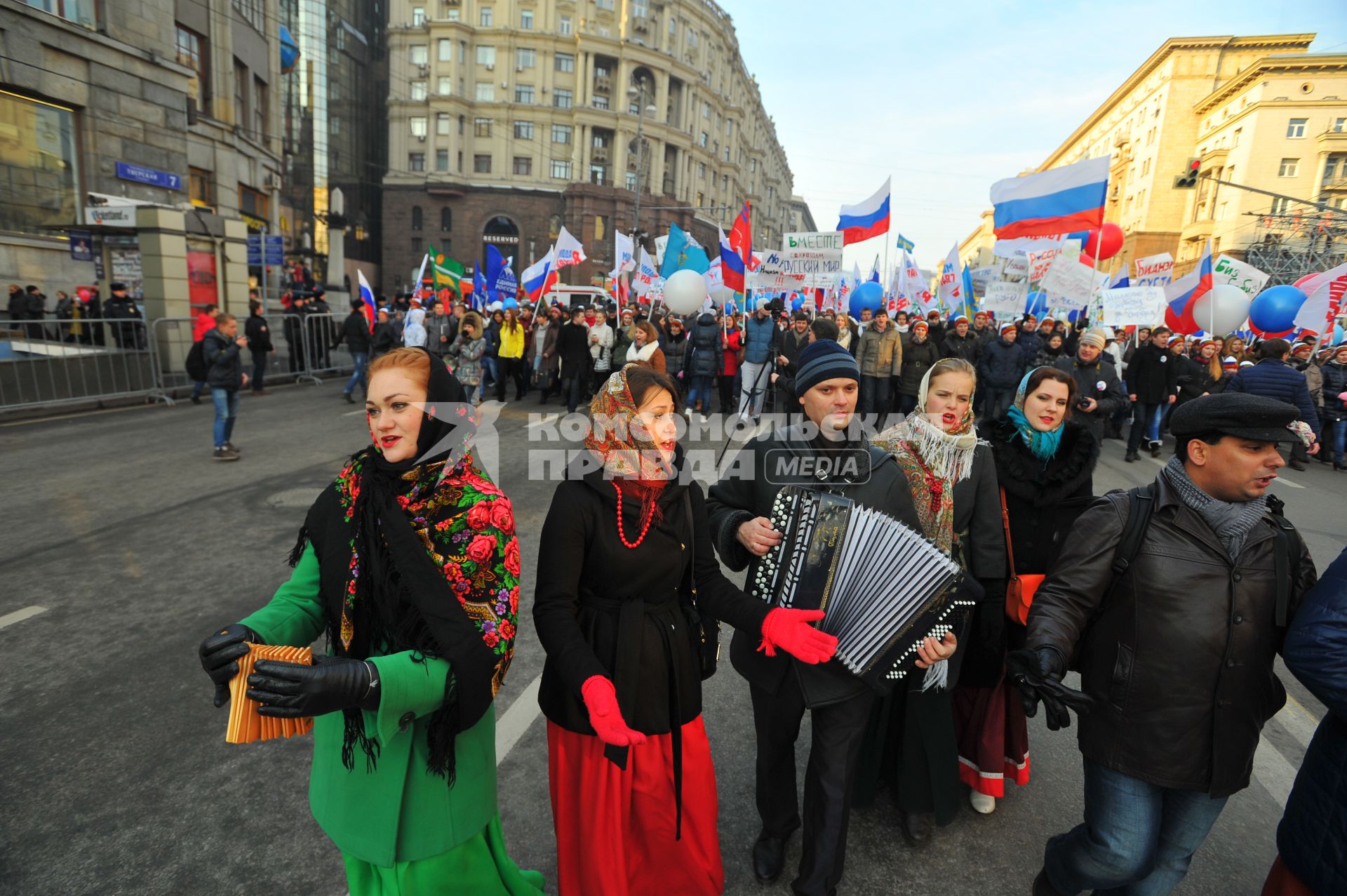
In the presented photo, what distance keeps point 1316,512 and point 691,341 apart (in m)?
9.12

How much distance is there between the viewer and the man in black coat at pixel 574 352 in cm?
1240

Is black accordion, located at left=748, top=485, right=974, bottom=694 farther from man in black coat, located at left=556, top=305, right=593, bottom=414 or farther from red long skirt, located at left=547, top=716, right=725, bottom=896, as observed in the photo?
man in black coat, located at left=556, top=305, right=593, bottom=414

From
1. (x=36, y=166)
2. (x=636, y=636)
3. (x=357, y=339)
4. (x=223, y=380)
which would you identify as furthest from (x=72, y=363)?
(x=636, y=636)

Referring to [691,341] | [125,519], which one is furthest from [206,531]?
[691,341]

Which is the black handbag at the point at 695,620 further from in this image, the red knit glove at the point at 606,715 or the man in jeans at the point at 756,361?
the man in jeans at the point at 756,361

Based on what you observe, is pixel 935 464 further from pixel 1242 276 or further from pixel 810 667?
pixel 1242 276

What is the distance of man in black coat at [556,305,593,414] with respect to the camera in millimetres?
12398

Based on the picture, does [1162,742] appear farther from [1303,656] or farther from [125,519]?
[125,519]

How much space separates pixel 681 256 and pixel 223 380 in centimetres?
961

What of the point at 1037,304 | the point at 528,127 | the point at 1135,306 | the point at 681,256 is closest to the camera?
the point at 1135,306

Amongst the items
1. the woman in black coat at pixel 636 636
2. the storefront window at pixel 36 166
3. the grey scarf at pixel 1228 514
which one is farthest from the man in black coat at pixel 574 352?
the storefront window at pixel 36 166

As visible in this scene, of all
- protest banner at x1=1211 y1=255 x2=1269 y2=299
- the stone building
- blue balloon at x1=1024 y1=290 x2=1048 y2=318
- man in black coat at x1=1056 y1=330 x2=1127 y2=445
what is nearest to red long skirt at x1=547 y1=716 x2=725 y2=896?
man in black coat at x1=1056 y1=330 x2=1127 y2=445

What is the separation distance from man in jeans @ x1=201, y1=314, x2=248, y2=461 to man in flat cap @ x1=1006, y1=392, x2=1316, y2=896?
885 cm

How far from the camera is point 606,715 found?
5.88ft
